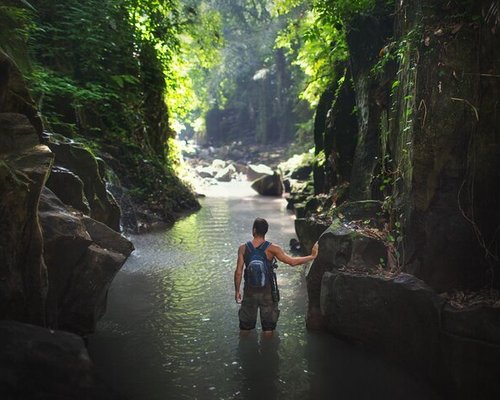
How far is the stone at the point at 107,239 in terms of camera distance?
7.16m

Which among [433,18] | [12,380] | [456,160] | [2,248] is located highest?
[433,18]

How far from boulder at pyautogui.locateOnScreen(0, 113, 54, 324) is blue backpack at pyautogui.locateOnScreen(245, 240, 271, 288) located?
2.57 meters

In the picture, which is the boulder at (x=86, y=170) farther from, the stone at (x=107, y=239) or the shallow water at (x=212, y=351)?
the stone at (x=107, y=239)

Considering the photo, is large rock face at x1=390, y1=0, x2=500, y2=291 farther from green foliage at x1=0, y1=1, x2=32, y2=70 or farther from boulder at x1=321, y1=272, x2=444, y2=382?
green foliage at x1=0, y1=1, x2=32, y2=70

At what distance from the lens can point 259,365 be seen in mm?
6012

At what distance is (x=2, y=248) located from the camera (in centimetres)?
483

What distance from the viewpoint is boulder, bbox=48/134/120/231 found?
912 cm

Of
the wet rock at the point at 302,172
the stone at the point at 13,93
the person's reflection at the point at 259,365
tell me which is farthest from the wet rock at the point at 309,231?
the wet rock at the point at 302,172

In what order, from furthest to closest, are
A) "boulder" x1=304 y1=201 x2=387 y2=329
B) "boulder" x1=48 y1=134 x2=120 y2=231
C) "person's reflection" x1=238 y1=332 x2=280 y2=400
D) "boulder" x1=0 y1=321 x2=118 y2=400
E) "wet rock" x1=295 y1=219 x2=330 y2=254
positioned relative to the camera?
1. "wet rock" x1=295 y1=219 x2=330 y2=254
2. "boulder" x1=48 y1=134 x2=120 y2=231
3. "boulder" x1=304 y1=201 x2=387 y2=329
4. "person's reflection" x1=238 y1=332 x2=280 y2=400
5. "boulder" x1=0 y1=321 x2=118 y2=400

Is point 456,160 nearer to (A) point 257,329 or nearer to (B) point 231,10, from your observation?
(A) point 257,329

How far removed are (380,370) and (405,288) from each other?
108cm

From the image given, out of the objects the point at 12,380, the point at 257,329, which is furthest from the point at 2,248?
the point at 257,329

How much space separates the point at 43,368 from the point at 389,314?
4.03m

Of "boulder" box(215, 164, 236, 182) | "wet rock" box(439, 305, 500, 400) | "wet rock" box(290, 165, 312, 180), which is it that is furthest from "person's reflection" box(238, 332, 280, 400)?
"boulder" box(215, 164, 236, 182)
